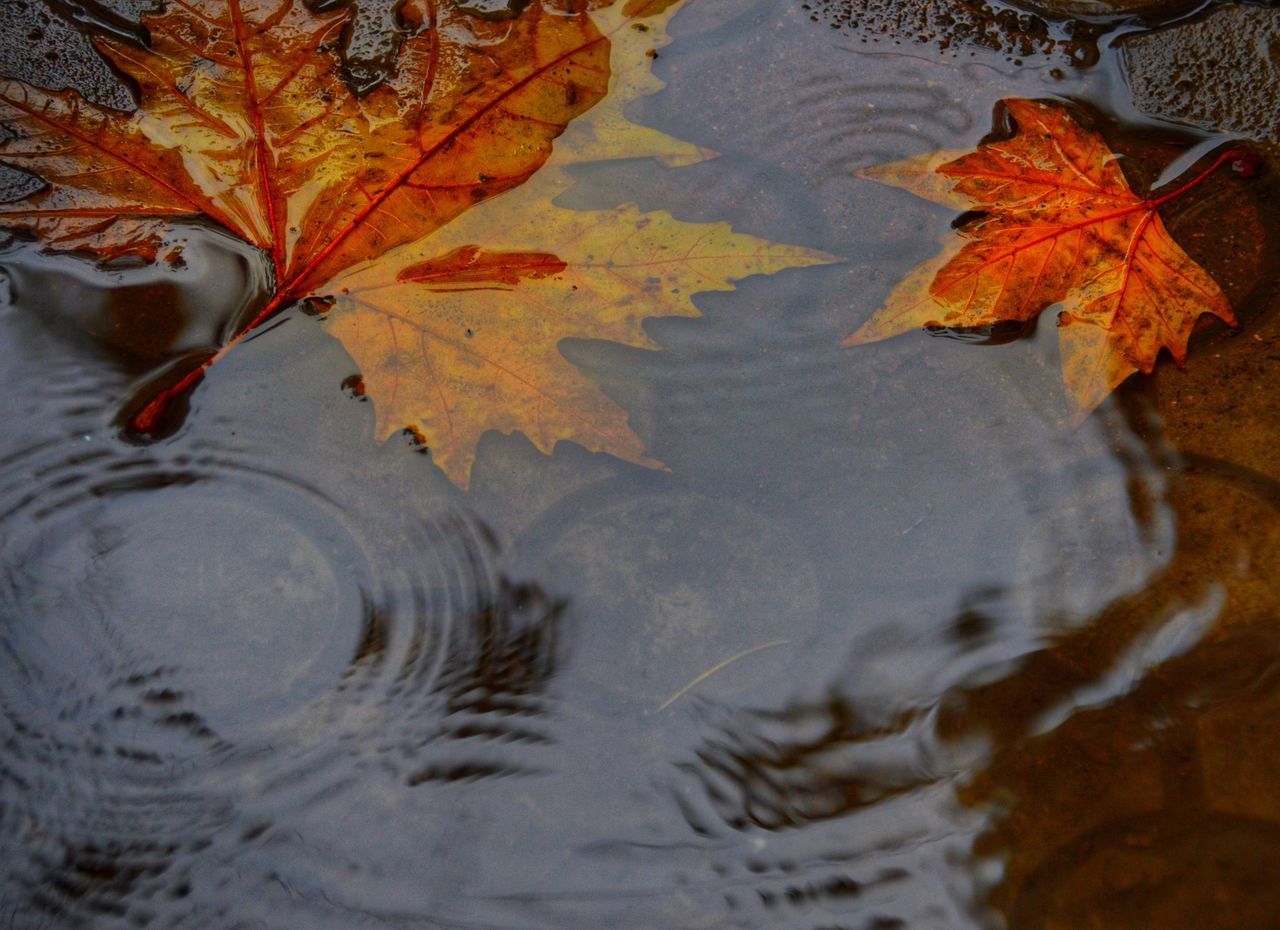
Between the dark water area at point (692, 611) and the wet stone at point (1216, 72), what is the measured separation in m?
0.01

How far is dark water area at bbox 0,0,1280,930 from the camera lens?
5.44 ft

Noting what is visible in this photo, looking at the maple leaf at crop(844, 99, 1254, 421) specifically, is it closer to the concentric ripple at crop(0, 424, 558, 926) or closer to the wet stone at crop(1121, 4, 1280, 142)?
the wet stone at crop(1121, 4, 1280, 142)

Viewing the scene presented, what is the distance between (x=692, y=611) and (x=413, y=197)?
1.02 meters

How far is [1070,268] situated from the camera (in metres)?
1.81

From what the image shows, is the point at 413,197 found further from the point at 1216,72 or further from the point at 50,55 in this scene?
the point at 1216,72

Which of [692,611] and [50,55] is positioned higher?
[50,55]

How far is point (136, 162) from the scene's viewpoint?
1.84m

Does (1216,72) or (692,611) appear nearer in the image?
(692,611)

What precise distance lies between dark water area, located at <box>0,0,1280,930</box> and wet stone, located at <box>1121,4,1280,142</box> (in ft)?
0.04

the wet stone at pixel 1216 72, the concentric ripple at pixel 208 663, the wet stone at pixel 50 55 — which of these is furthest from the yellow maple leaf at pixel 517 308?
the wet stone at pixel 1216 72

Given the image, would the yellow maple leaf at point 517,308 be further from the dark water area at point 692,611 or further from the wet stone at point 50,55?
the wet stone at point 50,55

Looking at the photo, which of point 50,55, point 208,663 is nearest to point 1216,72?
point 208,663

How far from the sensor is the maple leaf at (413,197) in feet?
5.80

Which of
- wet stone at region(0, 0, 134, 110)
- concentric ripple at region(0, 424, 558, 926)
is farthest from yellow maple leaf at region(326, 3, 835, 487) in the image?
wet stone at region(0, 0, 134, 110)
